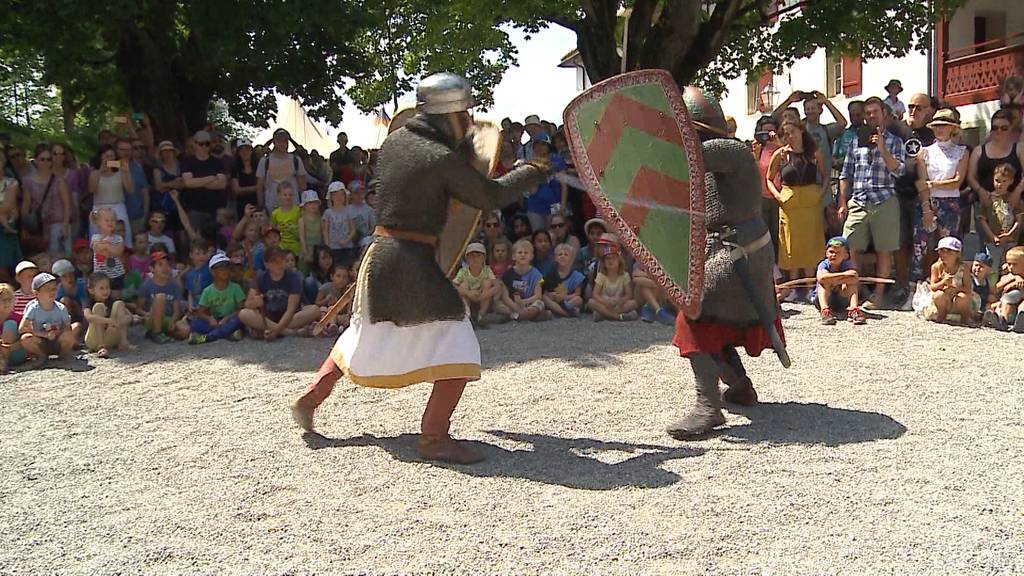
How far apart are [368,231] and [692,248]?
447 centimetres

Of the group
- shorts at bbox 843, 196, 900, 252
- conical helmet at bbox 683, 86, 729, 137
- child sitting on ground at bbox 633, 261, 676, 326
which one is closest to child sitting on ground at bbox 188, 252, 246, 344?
child sitting on ground at bbox 633, 261, 676, 326

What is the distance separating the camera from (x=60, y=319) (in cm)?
611

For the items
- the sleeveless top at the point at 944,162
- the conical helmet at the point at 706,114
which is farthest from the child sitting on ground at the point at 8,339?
the sleeveless top at the point at 944,162

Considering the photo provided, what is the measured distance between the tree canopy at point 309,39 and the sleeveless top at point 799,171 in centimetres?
348

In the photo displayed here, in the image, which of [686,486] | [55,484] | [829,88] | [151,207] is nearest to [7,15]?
[151,207]

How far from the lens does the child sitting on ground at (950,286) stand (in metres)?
6.44

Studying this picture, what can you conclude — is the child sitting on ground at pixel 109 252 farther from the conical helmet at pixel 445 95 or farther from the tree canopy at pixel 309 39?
the conical helmet at pixel 445 95

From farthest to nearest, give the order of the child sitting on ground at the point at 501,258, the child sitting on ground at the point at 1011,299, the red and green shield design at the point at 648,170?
the child sitting on ground at the point at 501,258, the child sitting on ground at the point at 1011,299, the red and green shield design at the point at 648,170

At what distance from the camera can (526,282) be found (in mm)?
7449

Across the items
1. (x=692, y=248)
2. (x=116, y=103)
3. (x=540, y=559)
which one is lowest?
(x=540, y=559)

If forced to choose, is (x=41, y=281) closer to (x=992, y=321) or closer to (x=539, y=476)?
(x=539, y=476)

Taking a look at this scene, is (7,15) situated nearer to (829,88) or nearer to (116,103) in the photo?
(116,103)

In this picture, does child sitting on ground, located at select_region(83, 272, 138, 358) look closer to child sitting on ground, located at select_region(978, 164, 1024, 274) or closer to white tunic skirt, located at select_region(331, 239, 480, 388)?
white tunic skirt, located at select_region(331, 239, 480, 388)

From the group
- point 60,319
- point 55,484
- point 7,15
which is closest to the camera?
point 55,484
